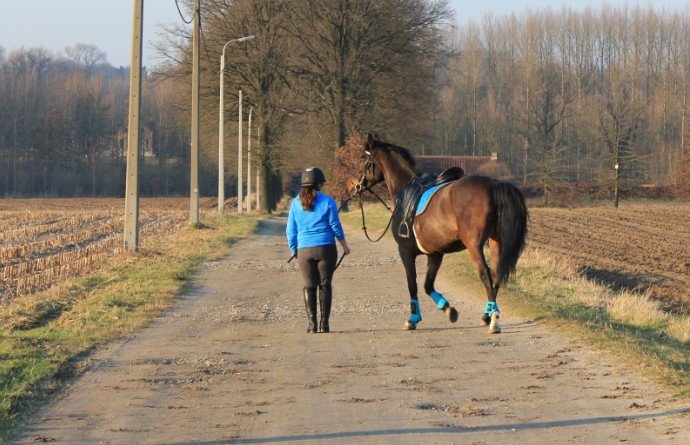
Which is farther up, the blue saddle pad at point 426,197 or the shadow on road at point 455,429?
the blue saddle pad at point 426,197

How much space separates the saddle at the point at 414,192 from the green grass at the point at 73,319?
Result: 338 centimetres

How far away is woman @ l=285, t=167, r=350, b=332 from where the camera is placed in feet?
35.8

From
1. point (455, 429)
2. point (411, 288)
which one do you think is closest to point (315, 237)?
point (411, 288)

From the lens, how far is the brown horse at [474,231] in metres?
10.5

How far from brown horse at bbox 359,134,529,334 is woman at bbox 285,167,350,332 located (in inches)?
38.0

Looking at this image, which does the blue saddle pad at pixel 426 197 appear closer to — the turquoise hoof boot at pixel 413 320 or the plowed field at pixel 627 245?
the turquoise hoof boot at pixel 413 320

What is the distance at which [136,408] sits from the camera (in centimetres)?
730

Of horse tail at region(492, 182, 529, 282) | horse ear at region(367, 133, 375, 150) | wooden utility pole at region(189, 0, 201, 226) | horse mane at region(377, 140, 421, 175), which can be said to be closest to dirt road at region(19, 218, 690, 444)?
horse tail at region(492, 182, 529, 282)

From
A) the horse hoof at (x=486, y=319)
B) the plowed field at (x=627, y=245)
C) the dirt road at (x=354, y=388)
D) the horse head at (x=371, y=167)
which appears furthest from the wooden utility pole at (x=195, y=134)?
the horse hoof at (x=486, y=319)

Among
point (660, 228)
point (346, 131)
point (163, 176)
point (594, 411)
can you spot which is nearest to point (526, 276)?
point (594, 411)

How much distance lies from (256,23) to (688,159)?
3859 cm

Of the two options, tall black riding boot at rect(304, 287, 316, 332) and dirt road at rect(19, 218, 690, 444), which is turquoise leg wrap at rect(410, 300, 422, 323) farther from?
tall black riding boot at rect(304, 287, 316, 332)

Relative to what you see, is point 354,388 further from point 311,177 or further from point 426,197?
point 426,197

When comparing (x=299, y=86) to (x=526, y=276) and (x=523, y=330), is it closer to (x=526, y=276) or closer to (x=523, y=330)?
(x=526, y=276)
